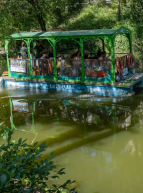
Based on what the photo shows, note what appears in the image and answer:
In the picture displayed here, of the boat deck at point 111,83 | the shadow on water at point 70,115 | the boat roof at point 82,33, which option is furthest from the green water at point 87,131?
the boat roof at point 82,33

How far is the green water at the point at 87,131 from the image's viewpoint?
517cm

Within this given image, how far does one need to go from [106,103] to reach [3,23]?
4946mm

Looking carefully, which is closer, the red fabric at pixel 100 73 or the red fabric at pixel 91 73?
the red fabric at pixel 100 73

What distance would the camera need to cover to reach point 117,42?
19.8 meters

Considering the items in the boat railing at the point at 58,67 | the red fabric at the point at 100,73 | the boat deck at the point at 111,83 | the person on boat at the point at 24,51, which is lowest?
the boat deck at the point at 111,83

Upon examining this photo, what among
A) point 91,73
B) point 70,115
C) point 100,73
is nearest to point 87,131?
point 70,115

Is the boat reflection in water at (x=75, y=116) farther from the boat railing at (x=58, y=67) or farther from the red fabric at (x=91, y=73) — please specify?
the boat railing at (x=58, y=67)

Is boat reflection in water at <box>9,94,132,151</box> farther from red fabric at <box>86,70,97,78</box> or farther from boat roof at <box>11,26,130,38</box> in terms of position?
boat roof at <box>11,26,130,38</box>

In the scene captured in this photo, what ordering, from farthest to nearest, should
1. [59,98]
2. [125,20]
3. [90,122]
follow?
[125,20], [59,98], [90,122]

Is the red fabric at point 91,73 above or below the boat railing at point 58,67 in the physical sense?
below

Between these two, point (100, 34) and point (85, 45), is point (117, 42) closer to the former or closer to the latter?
point (85, 45)

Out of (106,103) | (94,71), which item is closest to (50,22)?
(94,71)

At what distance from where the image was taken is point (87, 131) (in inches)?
294

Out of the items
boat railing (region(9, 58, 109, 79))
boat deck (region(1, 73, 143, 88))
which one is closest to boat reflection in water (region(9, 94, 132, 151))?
boat deck (region(1, 73, 143, 88))
